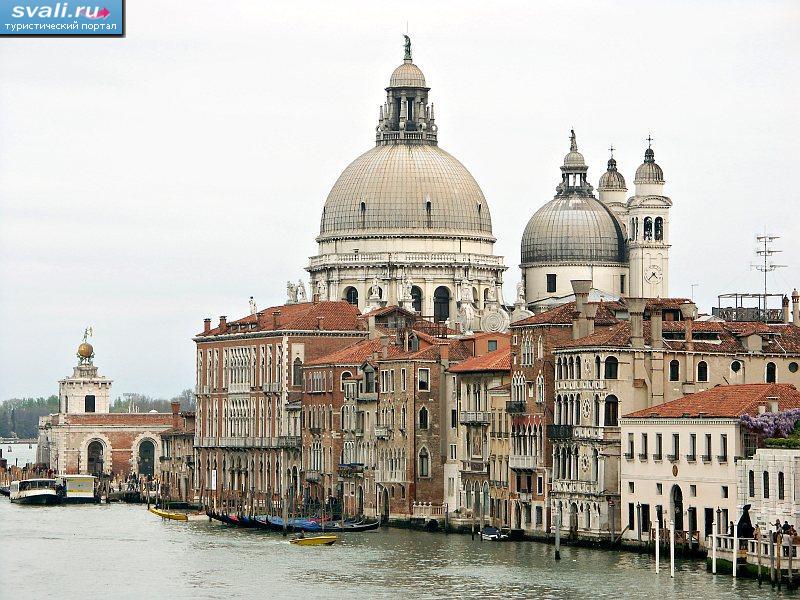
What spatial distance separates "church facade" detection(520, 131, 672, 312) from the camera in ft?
362

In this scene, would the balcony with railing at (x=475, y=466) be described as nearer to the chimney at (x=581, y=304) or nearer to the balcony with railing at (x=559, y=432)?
the balcony with railing at (x=559, y=432)

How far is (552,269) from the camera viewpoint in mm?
113500

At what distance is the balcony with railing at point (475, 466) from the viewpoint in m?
83.1

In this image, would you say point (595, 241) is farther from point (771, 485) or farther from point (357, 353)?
point (771, 485)

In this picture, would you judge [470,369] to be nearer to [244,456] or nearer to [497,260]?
[244,456]

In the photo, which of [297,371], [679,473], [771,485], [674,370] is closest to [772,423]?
[771,485]

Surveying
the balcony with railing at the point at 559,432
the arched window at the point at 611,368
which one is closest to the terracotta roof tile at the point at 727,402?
the arched window at the point at 611,368

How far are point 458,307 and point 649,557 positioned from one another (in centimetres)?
4723

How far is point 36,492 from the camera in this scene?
116375 mm

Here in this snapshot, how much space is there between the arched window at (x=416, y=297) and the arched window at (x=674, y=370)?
4174 cm

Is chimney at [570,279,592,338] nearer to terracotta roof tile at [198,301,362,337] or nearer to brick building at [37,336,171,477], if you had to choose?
terracotta roof tile at [198,301,362,337]

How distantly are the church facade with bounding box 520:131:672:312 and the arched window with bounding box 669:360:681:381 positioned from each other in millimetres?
33716

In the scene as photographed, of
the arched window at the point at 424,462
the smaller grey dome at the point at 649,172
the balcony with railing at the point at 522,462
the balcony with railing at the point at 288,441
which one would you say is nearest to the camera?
the balcony with railing at the point at 522,462

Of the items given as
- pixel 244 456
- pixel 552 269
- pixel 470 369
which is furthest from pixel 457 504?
pixel 552 269
